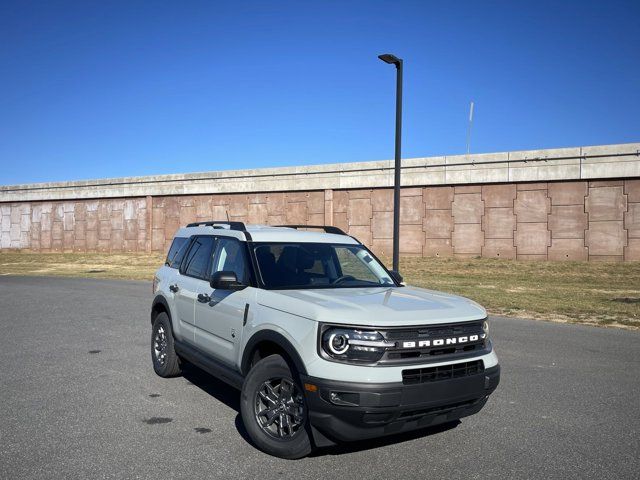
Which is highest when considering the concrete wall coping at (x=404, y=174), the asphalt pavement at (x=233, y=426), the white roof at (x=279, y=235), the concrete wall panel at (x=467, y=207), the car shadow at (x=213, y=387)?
the concrete wall coping at (x=404, y=174)

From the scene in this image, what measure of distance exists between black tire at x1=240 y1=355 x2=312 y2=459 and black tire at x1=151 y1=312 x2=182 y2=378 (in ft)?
7.36

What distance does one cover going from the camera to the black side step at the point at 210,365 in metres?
4.95

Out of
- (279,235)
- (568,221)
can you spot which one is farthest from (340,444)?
(568,221)

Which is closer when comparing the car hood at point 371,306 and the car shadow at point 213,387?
the car hood at point 371,306

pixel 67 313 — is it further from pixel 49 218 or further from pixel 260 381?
pixel 49 218

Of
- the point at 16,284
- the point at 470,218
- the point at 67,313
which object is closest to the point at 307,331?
the point at 67,313

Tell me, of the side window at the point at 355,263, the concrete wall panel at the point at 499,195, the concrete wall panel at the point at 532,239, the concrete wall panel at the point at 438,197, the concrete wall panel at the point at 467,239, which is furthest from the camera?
the concrete wall panel at the point at 438,197

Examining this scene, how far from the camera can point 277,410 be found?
4.33 metres

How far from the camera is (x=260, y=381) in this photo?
4441mm

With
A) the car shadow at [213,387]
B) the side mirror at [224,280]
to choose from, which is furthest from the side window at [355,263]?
the car shadow at [213,387]

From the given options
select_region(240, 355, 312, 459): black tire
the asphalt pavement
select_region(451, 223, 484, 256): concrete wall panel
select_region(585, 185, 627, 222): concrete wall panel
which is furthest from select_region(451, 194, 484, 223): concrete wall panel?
select_region(240, 355, 312, 459): black tire

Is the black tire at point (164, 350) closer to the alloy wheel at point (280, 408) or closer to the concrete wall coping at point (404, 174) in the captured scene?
the alloy wheel at point (280, 408)

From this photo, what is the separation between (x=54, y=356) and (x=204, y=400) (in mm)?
3278

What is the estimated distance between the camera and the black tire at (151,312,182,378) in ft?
21.5
